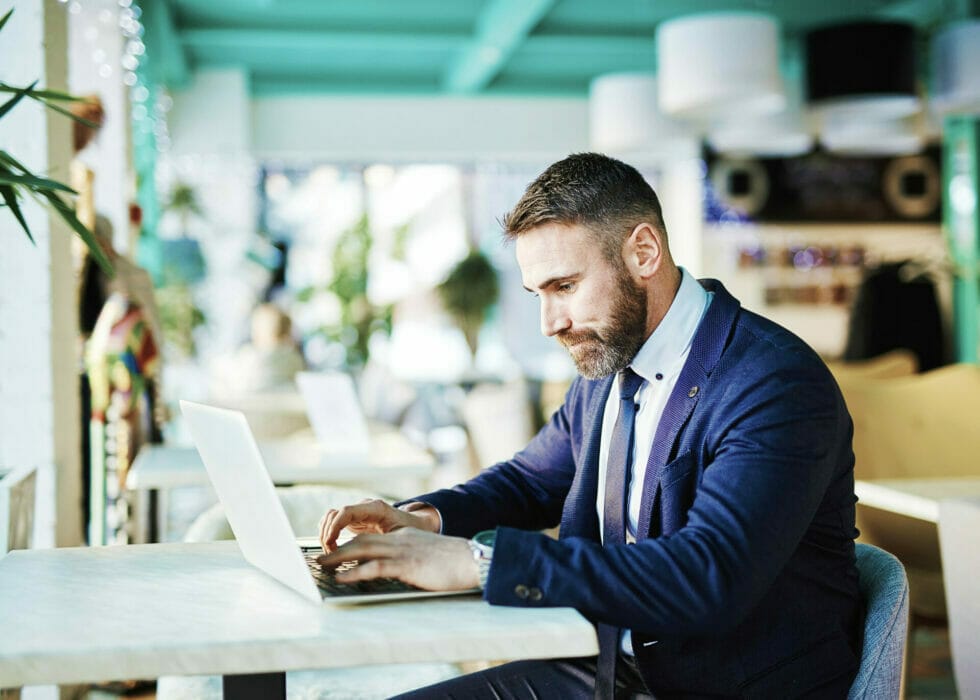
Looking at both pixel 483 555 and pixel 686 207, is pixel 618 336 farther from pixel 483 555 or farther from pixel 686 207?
pixel 686 207

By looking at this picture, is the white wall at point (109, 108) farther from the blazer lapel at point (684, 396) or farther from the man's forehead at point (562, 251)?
the blazer lapel at point (684, 396)

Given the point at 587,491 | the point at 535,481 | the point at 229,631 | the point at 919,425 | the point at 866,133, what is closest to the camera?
the point at 229,631

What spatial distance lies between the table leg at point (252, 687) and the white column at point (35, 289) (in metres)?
2.02

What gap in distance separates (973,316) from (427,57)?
5886mm

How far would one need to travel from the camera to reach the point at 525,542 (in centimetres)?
140

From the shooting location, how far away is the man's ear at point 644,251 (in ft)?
5.59

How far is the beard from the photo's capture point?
1.71 metres

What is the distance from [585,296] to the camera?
170 cm

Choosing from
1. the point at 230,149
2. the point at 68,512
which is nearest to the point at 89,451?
the point at 68,512

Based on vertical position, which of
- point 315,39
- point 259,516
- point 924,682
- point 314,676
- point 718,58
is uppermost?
point 315,39

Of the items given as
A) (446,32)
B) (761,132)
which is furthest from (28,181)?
(446,32)

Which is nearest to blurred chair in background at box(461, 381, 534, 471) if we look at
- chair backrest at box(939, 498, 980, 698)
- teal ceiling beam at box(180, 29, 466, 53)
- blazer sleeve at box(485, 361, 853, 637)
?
chair backrest at box(939, 498, 980, 698)

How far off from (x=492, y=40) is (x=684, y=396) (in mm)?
8008

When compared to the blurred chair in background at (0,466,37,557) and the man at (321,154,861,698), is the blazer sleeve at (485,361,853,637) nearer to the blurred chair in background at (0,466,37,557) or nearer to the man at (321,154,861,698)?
the man at (321,154,861,698)
